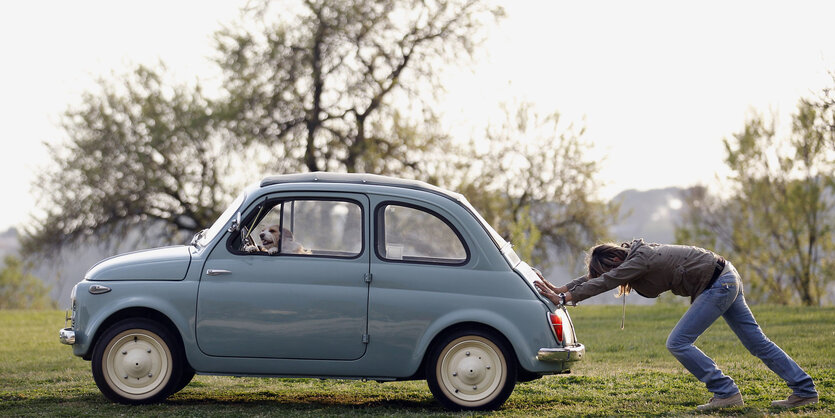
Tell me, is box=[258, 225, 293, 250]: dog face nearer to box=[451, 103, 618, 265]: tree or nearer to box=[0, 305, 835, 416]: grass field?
box=[0, 305, 835, 416]: grass field

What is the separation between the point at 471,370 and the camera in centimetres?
815

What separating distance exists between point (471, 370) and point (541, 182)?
25.9m

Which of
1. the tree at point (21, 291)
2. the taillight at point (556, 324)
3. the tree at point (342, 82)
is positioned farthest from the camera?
the tree at point (21, 291)

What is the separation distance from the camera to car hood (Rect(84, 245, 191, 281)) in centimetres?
840

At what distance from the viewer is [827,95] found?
14961mm

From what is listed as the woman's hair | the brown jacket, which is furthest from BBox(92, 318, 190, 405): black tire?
the woman's hair

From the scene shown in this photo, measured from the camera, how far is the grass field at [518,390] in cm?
821

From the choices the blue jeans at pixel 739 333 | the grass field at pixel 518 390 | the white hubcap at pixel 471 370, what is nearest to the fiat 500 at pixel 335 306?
the white hubcap at pixel 471 370

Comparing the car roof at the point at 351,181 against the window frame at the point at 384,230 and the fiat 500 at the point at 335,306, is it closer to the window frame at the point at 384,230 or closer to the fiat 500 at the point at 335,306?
the fiat 500 at the point at 335,306

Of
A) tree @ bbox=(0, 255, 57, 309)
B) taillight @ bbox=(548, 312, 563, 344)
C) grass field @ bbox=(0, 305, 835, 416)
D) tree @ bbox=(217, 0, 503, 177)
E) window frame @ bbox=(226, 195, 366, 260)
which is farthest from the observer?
tree @ bbox=(0, 255, 57, 309)

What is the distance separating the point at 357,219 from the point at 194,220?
2697cm

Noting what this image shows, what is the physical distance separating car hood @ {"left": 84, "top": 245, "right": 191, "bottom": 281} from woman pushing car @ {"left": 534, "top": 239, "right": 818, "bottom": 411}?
121 inches

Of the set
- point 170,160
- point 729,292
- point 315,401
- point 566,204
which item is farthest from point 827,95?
point 170,160

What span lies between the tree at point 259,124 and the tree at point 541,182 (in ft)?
7.34
